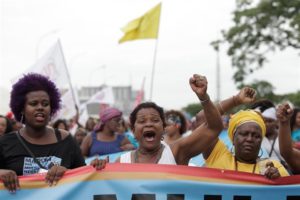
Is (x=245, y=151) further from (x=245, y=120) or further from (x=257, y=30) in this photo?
(x=257, y=30)

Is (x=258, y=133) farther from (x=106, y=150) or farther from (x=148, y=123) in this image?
(x=106, y=150)

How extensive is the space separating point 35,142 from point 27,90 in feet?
1.24

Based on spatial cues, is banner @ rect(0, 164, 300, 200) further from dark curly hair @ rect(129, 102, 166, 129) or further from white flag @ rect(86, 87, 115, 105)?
white flag @ rect(86, 87, 115, 105)

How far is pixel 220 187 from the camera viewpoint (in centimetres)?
391

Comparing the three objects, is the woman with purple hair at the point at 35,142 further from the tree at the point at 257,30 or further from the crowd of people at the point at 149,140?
the tree at the point at 257,30

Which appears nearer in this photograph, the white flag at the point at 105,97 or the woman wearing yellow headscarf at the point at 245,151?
the woman wearing yellow headscarf at the point at 245,151

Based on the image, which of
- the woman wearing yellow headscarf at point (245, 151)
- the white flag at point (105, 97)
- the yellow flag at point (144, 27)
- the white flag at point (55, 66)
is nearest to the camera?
the woman wearing yellow headscarf at point (245, 151)

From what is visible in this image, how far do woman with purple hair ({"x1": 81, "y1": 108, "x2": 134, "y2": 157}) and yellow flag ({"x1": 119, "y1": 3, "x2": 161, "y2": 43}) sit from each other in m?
4.29

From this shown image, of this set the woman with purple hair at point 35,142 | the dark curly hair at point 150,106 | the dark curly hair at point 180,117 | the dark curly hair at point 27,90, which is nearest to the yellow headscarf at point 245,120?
the dark curly hair at point 150,106

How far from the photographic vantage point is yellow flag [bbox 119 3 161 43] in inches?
456

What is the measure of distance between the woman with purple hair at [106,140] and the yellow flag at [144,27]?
429 centimetres

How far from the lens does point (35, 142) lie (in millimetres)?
4070

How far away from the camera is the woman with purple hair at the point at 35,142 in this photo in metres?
3.95

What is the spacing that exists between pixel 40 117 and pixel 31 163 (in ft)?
1.06
